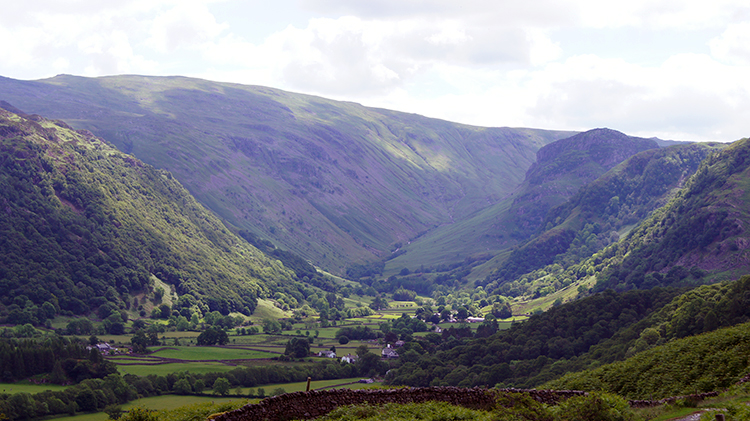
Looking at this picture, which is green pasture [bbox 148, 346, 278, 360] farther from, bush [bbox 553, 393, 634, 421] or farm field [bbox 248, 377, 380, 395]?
bush [bbox 553, 393, 634, 421]

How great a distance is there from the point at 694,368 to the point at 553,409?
16.5 m

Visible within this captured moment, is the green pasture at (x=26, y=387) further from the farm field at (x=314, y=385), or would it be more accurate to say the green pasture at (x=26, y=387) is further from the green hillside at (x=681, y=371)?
the green hillside at (x=681, y=371)

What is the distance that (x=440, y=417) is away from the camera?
32.1m

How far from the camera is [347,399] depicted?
111 ft

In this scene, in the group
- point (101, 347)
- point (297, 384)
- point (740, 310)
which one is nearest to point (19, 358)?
point (101, 347)

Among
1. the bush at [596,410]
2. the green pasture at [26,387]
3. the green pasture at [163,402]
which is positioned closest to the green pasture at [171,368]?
the green pasture at [26,387]

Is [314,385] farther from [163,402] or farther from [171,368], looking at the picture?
[171,368]

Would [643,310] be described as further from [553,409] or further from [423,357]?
[553,409]

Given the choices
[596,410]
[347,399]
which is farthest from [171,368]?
[596,410]

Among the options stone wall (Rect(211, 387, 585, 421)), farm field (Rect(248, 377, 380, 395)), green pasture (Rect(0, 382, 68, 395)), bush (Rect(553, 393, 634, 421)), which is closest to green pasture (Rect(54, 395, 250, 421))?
farm field (Rect(248, 377, 380, 395))

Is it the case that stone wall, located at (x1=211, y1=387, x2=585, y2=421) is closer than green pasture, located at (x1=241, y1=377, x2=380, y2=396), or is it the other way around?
stone wall, located at (x1=211, y1=387, x2=585, y2=421)

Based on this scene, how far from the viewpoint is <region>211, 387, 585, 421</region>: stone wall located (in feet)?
98.8

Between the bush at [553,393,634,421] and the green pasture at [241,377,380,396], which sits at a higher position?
the bush at [553,393,634,421]

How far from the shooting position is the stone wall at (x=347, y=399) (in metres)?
30.1
